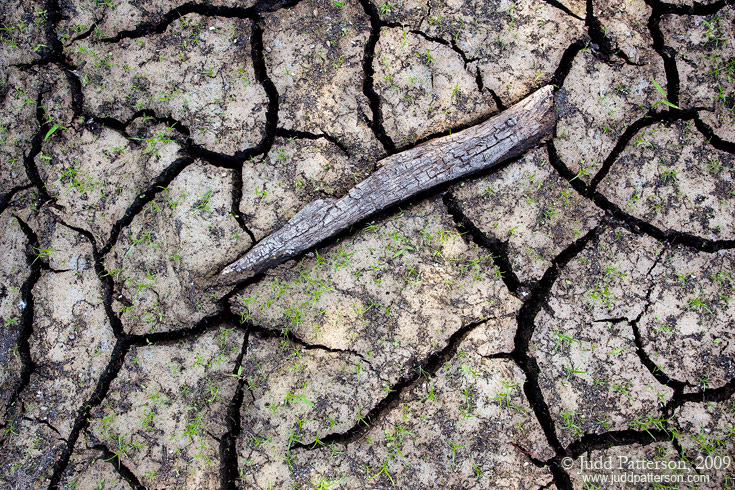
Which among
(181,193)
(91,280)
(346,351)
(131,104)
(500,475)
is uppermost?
(131,104)

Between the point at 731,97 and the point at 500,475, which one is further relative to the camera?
the point at 731,97

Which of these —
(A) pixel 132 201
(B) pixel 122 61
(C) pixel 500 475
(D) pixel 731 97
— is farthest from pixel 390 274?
(D) pixel 731 97

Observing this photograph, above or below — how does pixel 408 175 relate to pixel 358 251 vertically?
above

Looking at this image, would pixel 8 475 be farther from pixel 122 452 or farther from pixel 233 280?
pixel 233 280
